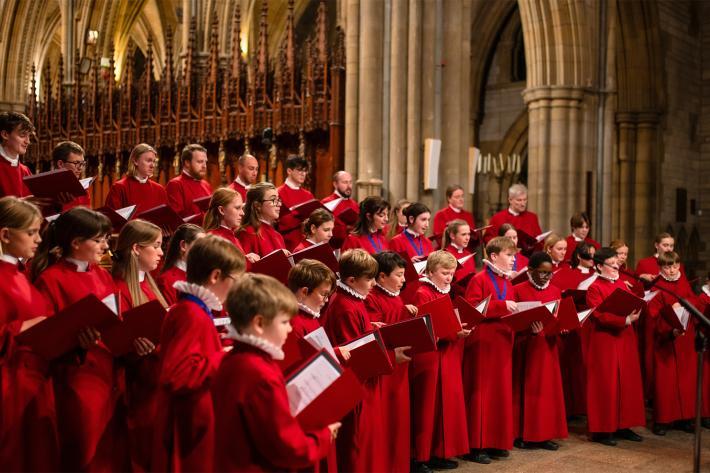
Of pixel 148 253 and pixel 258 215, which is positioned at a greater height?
pixel 258 215

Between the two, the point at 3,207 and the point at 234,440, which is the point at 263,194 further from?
the point at 234,440

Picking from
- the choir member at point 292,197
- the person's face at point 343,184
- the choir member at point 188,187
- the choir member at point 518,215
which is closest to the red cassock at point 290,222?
the choir member at point 292,197

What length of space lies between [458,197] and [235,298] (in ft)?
20.1

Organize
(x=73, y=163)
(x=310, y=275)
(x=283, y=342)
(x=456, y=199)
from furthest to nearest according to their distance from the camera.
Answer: (x=456, y=199) → (x=73, y=163) → (x=310, y=275) → (x=283, y=342)

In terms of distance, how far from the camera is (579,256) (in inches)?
A: 305

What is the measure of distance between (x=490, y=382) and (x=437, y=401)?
53 centimetres

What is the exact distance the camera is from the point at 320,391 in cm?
301

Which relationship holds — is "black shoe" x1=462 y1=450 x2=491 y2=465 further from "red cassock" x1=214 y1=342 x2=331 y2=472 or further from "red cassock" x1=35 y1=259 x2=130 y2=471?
"red cassock" x1=214 y1=342 x2=331 y2=472

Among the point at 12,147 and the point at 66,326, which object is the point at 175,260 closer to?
the point at 66,326

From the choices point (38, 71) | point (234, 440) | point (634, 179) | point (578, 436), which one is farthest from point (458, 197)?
point (38, 71)

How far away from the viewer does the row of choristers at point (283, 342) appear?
3.02m

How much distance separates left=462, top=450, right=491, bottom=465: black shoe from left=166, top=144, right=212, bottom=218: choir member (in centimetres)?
276

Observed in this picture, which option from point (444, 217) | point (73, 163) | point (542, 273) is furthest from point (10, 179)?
point (444, 217)

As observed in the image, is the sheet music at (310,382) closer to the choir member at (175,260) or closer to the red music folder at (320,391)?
the red music folder at (320,391)
